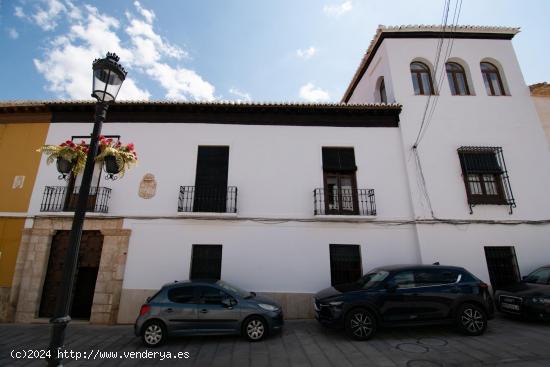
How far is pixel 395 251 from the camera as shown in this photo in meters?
7.68

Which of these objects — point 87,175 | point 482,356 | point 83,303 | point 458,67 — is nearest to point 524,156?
point 458,67

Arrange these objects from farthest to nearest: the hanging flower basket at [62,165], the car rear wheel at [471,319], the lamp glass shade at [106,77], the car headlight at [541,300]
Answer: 1. the car headlight at [541,300]
2. the car rear wheel at [471,319]
3. the hanging flower basket at [62,165]
4. the lamp glass shade at [106,77]

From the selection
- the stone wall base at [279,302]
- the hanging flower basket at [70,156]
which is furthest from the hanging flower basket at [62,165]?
the stone wall base at [279,302]

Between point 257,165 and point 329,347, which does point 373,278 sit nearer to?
point 329,347

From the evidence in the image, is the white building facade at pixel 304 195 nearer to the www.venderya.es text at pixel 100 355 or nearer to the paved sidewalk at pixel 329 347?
the paved sidewalk at pixel 329 347

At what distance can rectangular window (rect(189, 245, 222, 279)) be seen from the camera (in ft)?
24.8

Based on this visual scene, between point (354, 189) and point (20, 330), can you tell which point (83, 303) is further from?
point (354, 189)

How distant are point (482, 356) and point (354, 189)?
4.81 m

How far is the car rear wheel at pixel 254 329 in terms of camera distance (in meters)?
5.53

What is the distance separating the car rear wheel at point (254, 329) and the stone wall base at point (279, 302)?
1.71 meters

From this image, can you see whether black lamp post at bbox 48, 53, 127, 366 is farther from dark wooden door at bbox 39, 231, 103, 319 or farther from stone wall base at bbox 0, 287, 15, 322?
stone wall base at bbox 0, 287, 15, 322

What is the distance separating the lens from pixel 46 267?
759 centimetres

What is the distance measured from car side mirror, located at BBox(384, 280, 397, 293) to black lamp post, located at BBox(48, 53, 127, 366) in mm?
5480

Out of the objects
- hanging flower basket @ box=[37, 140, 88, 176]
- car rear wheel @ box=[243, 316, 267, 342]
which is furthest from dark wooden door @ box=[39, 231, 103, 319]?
car rear wheel @ box=[243, 316, 267, 342]
